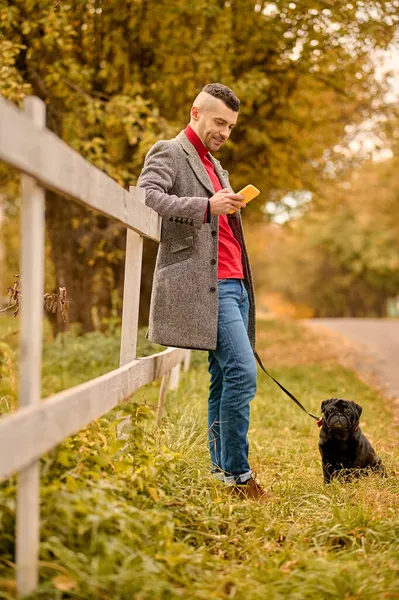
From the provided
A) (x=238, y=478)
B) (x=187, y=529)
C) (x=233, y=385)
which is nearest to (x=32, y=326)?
(x=187, y=529)

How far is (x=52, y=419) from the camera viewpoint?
2.46m

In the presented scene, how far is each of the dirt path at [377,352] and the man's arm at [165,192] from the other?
4639 mm

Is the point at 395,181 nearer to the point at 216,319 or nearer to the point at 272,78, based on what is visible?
the point at 272,78

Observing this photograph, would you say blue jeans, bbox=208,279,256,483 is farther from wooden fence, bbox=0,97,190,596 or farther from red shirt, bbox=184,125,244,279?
wooden fence, bbox=0,97,190,596

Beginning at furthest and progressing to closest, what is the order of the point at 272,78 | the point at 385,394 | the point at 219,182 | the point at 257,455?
the point at 272,78, the point at 385,394, the point at 257,455, the point at 219,182

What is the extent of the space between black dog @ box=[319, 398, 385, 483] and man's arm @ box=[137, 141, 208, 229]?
59.6 inches

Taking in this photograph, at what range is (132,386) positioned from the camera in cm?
378

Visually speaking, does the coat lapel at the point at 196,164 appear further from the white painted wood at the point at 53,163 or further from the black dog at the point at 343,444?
the black dog at the point at 343,444

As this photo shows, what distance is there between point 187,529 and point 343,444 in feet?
5.66

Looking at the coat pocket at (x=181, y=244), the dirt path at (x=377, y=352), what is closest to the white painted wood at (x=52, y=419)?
the coat pocket at (x=181, y=244)

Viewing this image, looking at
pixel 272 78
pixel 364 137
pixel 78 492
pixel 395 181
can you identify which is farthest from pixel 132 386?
pixel 395 181

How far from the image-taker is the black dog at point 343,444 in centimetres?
461

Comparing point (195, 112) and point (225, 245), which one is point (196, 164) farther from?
point (225, 245)

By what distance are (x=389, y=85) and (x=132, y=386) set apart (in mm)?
13641
